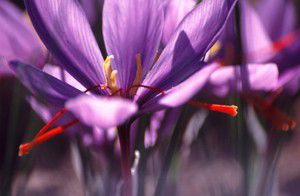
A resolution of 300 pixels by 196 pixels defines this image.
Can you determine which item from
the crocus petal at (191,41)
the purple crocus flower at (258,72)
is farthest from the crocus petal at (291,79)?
the crocus petal at (191,41)

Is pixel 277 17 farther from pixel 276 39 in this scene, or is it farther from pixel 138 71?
pixel 138 71

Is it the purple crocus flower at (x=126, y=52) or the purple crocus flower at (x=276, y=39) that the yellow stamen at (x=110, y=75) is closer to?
the purple crocus flower at (x=126, y=52)

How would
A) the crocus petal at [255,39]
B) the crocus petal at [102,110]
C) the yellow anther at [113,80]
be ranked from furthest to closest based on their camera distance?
the crocus petal at [255,39] < the yellow anther at [113,80] < the crocus petal at [102,110]

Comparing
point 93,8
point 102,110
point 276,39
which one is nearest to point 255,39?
point 276,39

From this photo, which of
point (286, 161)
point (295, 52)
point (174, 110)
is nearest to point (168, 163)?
point (174, 110)

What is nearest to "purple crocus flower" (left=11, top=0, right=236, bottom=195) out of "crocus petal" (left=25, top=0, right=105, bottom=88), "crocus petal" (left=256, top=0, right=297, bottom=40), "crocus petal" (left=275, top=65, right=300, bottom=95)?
"crocus petal" (left=25, top=0, right=105, bottom=88)

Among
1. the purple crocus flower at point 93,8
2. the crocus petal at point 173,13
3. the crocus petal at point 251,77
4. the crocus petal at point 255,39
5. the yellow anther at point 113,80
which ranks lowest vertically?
the crocus petal at point 255,39

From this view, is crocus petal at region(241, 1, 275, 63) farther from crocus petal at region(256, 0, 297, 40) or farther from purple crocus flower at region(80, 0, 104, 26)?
purple crocus flower at region(80, 0, 104, 26)
